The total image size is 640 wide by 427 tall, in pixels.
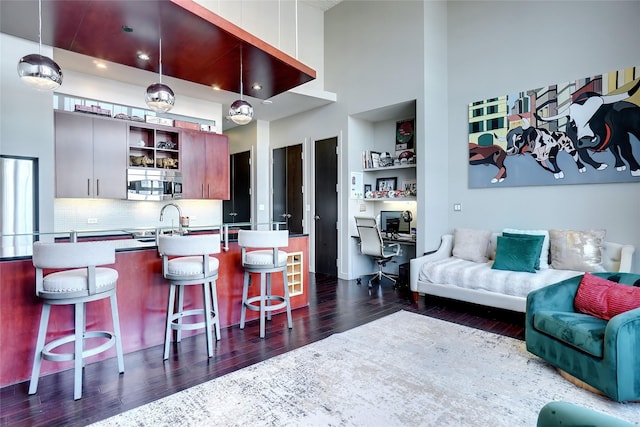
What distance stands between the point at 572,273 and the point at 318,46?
5.30 meters

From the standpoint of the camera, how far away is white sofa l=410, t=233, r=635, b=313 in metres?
3.57

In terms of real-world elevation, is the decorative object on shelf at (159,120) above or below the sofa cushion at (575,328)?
above

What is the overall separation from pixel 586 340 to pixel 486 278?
5.47ft

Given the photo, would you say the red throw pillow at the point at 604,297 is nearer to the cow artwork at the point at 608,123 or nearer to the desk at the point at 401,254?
the cow artwork at the point at 608,123

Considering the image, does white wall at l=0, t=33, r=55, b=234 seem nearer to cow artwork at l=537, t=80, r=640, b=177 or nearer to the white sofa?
the white sofa

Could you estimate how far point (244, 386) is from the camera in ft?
7.57

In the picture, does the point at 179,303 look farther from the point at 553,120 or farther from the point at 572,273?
the point at 553,120

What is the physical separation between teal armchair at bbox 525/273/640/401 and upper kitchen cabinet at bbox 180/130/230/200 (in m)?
4.83

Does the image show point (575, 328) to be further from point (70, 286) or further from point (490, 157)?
point (70, 286)

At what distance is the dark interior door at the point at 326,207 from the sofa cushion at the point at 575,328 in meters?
3.66

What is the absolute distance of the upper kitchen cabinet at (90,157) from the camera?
14.4 ft

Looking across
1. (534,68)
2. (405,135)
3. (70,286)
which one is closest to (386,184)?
(405,135)

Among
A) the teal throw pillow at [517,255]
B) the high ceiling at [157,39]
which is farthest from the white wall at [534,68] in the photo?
the high ceiling at [157,39]

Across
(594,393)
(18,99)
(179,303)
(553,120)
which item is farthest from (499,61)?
(18,99)
